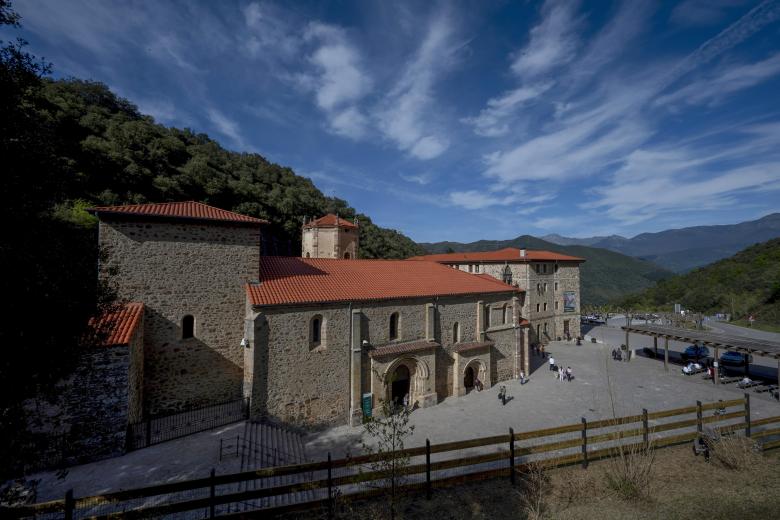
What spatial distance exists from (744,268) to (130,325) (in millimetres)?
97179

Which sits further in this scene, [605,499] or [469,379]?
[469,379]

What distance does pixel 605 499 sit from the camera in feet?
26.5

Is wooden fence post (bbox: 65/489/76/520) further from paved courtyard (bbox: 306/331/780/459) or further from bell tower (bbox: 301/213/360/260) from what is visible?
bell tower (bbox: 301/213/360/260)

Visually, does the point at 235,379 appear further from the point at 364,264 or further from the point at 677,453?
the point at 677,453

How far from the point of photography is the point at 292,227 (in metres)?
45.8

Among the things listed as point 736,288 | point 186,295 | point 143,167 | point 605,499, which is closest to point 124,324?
point 186,295

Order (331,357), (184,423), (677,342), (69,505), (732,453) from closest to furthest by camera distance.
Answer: (69,505) < (732,453) < (184,423) < (331,357) < (677,342)

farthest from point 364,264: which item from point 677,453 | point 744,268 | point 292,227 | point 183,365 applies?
point 744,268

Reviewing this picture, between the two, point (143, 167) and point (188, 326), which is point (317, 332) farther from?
point (143, 167)

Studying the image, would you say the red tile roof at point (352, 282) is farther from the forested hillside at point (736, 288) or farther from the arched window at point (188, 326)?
the forested hillside at point (736, 288)

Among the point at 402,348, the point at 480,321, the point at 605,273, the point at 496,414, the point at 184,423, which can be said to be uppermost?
the point at 605,273

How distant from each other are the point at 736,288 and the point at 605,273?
96009mm

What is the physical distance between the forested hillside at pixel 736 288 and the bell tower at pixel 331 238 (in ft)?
179

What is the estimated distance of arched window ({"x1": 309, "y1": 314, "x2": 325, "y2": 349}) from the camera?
50.9ft
